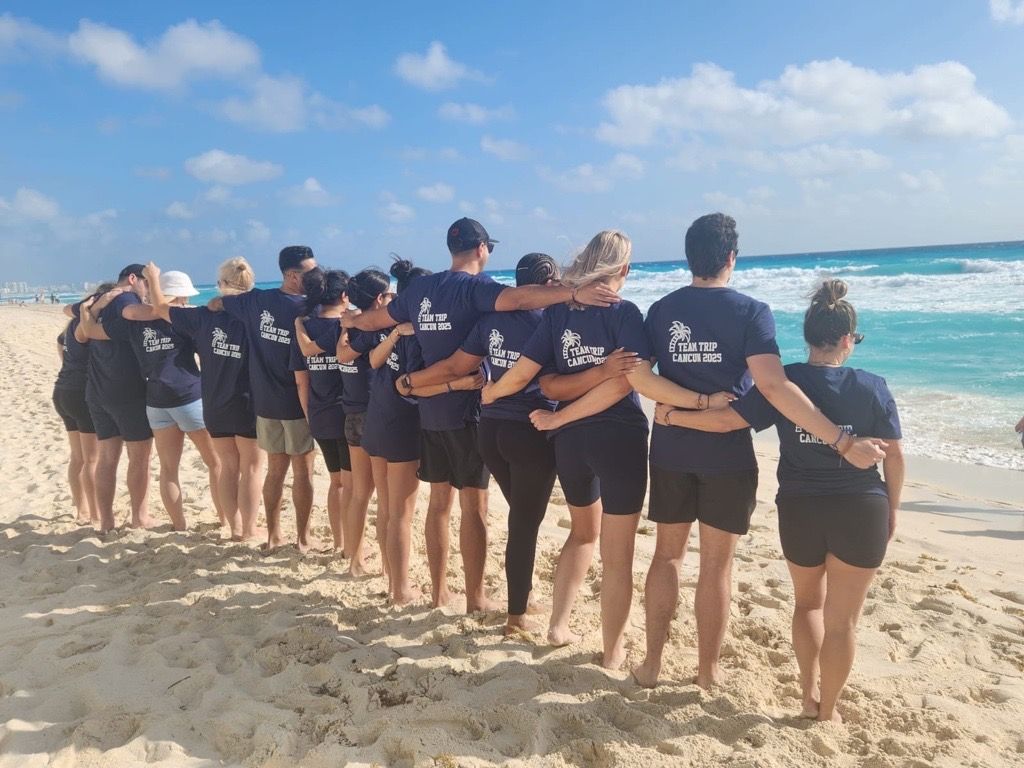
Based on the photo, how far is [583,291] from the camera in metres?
3.20

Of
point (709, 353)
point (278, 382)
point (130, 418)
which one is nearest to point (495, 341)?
point (709, 353)

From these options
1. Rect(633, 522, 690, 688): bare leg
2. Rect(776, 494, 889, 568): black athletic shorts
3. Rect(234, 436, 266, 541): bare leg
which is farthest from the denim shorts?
Rect(776, 494, 889, 568): black athletic shorts

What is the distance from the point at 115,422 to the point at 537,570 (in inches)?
138

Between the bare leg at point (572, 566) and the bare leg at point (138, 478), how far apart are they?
144 inches

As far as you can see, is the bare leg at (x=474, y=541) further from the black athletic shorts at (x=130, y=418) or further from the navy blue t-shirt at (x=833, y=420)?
the black athletic shorts at (x=130, y=418)

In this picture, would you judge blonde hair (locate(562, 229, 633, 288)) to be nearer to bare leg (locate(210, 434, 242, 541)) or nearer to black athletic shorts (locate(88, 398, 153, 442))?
bare leg (locate(210, 434, 242, 541))

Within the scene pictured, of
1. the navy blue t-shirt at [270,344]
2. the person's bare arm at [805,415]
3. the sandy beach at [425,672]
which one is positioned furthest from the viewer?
the navy blue t-shirt at [270,344]

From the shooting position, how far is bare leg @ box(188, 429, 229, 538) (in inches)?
215

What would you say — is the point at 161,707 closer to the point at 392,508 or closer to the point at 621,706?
the point at 392,508

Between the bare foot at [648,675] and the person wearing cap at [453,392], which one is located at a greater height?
the person wearing cap at [453,392]

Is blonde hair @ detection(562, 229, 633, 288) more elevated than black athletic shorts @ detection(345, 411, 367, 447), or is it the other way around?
blonde hair @ detection(562, 229, 633, 288)

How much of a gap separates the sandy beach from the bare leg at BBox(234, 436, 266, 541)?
25 centimetres

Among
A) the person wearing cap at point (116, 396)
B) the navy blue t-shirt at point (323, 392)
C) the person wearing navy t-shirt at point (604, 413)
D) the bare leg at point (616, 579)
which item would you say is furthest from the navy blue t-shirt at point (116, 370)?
the bare leg at point (616, 579)

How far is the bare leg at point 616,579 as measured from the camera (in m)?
3.28
